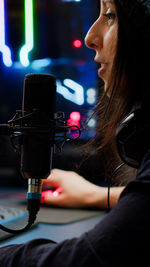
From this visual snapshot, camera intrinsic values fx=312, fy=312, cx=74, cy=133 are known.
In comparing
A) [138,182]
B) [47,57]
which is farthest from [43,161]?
[47,57]

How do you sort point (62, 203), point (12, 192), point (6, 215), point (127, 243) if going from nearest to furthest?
point (127, 243)
point (6, 215)
point (62, 203)
point (12, 192)

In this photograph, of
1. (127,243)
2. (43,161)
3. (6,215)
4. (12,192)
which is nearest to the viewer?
(127,243)

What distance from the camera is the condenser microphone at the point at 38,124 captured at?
44cm

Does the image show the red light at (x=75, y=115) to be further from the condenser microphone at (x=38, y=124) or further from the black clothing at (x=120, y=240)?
the black clothing at (x=120, y=240)

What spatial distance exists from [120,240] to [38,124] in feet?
0.68

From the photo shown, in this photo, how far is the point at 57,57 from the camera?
126 cm

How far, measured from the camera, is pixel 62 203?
91 centimetres

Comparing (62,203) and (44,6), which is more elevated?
(44,6)

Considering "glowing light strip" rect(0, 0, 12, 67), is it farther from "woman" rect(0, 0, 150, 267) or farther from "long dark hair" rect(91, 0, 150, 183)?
"long dark hair" rect(91, 0, 150, 183)

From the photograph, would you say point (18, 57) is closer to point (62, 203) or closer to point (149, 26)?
point (62, 203)

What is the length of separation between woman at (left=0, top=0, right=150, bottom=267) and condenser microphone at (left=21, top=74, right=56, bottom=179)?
10 cm

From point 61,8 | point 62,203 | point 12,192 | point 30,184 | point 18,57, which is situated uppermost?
point 61,8

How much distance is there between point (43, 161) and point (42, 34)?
930 mm

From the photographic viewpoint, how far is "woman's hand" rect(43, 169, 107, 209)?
2.91 feet
